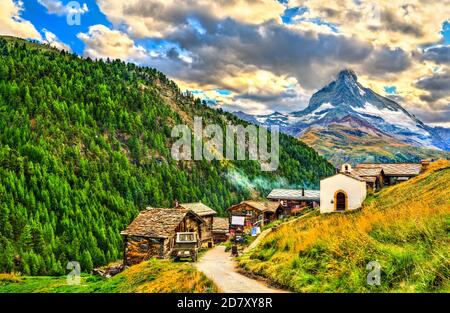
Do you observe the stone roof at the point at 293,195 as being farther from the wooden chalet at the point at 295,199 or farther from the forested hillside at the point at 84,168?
the forested hillside at the point at 84,168

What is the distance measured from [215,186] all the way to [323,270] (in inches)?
5471

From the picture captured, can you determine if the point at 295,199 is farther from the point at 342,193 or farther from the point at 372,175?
the point at 342,193

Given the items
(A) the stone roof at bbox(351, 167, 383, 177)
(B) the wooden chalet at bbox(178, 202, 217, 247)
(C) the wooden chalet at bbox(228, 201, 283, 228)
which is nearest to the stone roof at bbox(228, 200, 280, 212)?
(C) the wooden chalet at bbox(228, 201, 283, 228)

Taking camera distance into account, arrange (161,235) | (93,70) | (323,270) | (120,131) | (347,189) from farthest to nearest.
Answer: (93,70) → (120,131) → (161,235) → (347,189) → (323,270)

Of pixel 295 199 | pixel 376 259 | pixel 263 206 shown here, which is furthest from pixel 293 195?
pixel 376 259

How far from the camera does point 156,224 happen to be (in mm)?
42125

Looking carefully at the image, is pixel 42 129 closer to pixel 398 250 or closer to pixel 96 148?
pixel 96 148

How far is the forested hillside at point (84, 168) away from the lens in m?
81.8

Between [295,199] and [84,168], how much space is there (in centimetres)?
7198

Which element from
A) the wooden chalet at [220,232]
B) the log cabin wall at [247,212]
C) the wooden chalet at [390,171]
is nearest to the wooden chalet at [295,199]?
the log cabin wall at [247,212]

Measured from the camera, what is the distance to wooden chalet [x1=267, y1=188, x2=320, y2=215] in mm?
85938
